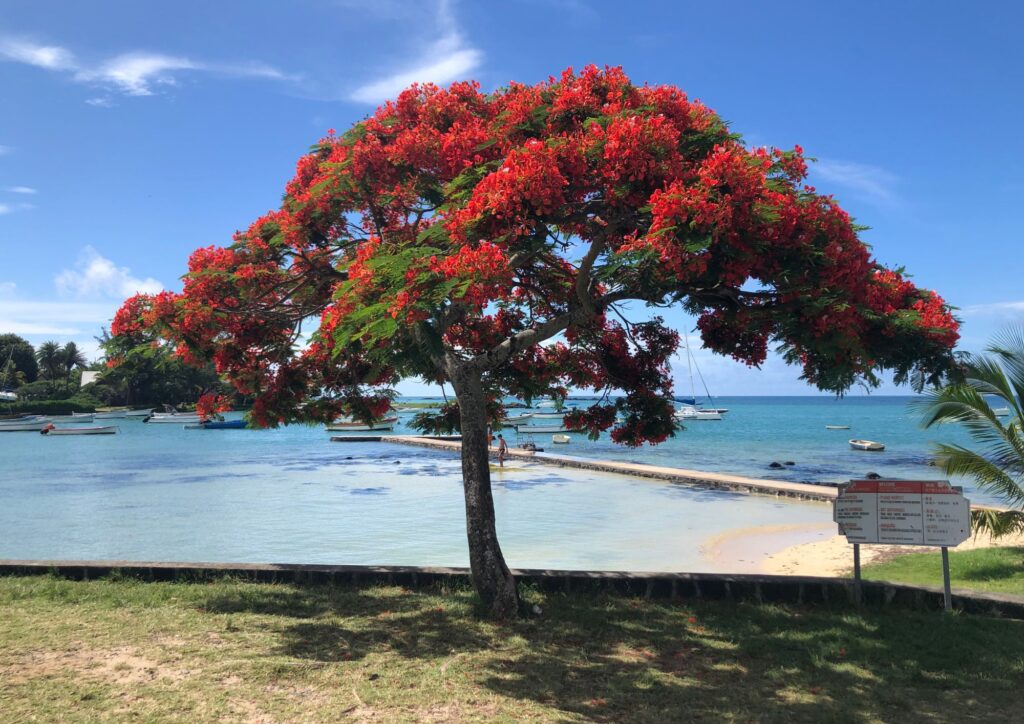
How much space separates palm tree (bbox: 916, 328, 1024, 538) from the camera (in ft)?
29.7

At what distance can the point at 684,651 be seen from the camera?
241 inches

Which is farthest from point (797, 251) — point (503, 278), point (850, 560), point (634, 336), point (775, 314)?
point (850, 560)

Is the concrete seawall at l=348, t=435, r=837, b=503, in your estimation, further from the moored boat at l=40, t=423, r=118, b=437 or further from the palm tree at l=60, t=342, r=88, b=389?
the palm tree at l=60, t=342, r=88, b=389

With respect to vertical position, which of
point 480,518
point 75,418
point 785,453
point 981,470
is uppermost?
point 981,470

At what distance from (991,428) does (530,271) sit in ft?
20.7

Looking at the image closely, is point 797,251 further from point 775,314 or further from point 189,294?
point 189,294

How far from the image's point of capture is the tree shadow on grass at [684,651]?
497 centimetres

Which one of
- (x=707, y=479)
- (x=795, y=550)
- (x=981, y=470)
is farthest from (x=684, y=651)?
(x=707, y=479)

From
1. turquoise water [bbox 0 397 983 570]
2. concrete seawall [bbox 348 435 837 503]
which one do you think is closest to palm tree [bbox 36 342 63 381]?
turquoise water [bbox 0 397 983 570]

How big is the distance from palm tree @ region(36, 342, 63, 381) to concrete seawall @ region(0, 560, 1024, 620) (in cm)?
9565

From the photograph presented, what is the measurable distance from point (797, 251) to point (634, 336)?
3283 millimetres

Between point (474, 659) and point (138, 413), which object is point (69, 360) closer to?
point (138, 413)

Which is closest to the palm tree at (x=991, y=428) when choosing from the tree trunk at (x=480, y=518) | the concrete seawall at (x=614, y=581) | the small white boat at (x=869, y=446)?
the concrete seawall at (x=614, y=581)

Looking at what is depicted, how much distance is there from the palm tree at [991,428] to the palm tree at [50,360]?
101554 mm
